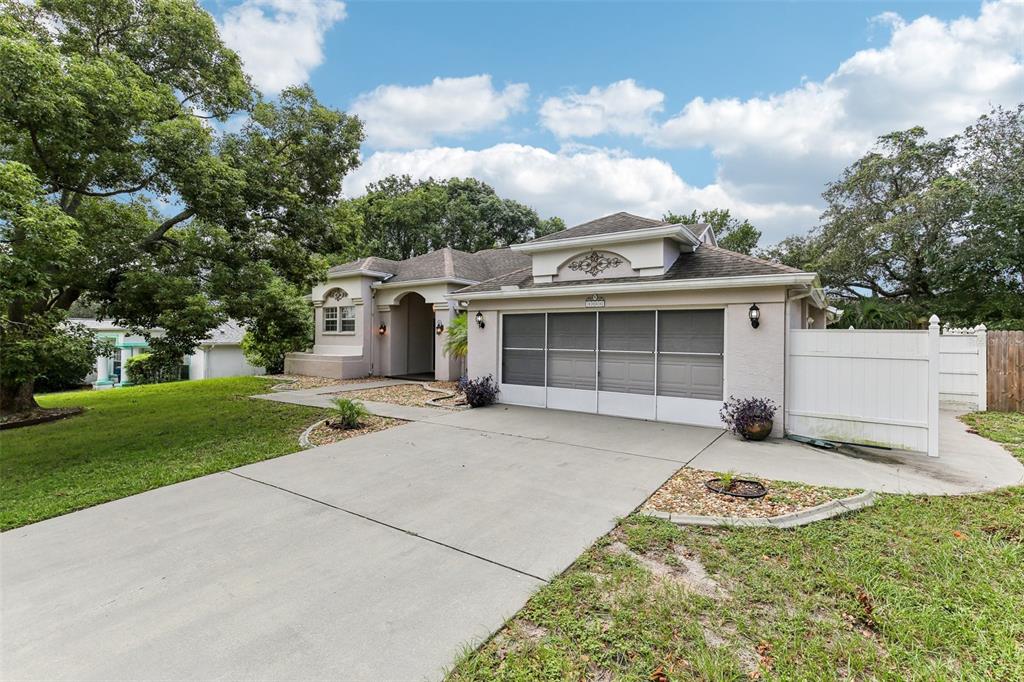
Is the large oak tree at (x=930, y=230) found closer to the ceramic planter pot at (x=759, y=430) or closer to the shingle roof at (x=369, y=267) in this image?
the ceramic planter pot at (x=759, y=430)

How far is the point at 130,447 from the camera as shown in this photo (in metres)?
7.44

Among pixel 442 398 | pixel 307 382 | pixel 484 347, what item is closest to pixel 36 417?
pixel 307 382

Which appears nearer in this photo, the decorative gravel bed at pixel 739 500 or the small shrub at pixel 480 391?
the decorative gravel bed at pixel 739 500

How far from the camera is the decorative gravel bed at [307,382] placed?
14336mm

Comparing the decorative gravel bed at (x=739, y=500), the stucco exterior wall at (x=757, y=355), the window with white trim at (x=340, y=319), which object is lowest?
the decorative gravel bed at (x=739, y=500)

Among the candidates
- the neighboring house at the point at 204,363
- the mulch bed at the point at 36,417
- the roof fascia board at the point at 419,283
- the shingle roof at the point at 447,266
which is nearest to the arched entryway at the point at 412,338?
the roof fascia board at the point at 419,283

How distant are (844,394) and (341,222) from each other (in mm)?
11024

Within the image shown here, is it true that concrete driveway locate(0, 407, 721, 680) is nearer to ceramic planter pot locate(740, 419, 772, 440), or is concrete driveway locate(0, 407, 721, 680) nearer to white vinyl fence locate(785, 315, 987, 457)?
ceramic planter pot locate(740, 419, 772, 440)

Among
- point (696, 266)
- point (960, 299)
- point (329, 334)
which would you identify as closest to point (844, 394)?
point (696, 266)

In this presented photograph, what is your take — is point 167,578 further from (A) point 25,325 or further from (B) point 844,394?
(B) point 844,394

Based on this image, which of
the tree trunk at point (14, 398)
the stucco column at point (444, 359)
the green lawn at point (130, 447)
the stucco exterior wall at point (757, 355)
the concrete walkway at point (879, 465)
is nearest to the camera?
the concrete walkway at point (879, 465)

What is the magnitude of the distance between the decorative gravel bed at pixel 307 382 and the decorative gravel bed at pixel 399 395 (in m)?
2.24

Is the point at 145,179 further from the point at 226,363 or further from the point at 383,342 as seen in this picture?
the point at 226,363

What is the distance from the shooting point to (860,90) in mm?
12711
